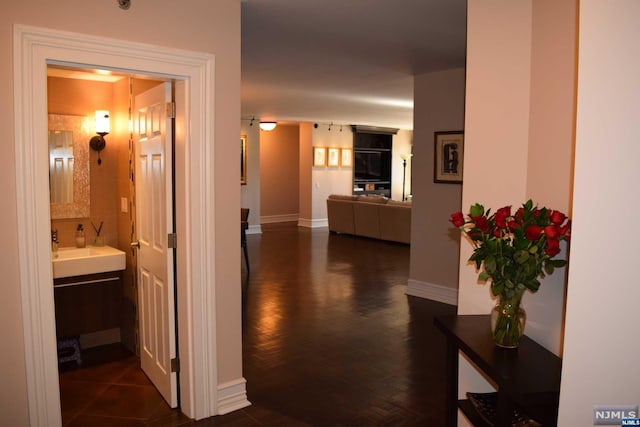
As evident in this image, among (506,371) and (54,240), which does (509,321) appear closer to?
(506,371)

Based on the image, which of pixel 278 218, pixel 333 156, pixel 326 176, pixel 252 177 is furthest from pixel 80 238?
pixel 278 218

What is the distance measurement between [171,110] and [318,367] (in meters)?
2.23

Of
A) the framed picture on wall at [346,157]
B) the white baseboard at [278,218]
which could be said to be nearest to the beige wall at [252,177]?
the white baseboard at [278,218]

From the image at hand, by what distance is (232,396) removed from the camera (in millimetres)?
3139

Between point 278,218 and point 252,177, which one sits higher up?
point 252,177

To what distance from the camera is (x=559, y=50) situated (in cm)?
185

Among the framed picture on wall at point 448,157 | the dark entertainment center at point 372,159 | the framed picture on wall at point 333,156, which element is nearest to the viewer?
the framed picture on wall at point 448,157

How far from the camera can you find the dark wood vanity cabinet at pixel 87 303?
12.4ft

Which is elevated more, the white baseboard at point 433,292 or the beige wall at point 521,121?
the beige wall at point 521,121

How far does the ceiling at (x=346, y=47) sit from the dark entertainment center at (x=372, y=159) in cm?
496

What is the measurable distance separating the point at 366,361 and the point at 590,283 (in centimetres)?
292

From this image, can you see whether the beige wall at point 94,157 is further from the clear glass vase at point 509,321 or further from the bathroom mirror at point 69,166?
the clear glass vase at point 509,321

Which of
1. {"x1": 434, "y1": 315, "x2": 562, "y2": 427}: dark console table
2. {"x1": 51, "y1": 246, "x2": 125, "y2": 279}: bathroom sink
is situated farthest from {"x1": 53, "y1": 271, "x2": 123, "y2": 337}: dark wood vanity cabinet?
{"x1": 434, "y1": 315, "x2": 562, "y2": 427}: dark console table

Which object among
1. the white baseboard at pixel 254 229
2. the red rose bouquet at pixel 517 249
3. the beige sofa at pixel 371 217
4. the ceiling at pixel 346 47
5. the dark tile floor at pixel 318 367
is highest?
the ceiling at pixel 346 47
